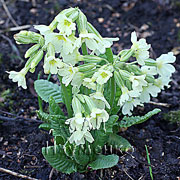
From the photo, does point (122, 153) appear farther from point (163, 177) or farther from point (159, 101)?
point (159, 101)

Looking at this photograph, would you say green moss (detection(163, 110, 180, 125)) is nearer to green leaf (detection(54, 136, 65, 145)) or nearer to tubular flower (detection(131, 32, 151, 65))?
tubular flower (detection(131, 32, 151, 65))

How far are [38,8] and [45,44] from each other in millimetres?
2982

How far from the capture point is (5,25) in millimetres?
4617

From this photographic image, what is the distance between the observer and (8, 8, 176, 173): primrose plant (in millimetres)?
2160

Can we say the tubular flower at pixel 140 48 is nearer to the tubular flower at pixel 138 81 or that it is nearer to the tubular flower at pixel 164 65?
the tubular flower at pixel 138 81

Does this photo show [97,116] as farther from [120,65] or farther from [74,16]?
[74,16]

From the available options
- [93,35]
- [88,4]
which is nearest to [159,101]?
[93,35]

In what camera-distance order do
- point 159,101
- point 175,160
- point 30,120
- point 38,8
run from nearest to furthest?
1. point 175,160
2. point 30,120
3. point 159,101
4. point 38,8

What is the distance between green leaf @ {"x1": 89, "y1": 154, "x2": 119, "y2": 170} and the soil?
16 cm

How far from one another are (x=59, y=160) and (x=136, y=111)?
1168 millimetres

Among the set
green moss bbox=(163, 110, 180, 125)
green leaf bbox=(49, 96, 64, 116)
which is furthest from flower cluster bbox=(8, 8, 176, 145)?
green moss bbox=(163, 110, 180, 125)

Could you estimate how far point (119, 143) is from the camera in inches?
111

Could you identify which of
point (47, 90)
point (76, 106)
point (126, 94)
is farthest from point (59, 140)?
point (126, 94)

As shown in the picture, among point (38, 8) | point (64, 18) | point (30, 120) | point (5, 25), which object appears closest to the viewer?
point (64, 18)
